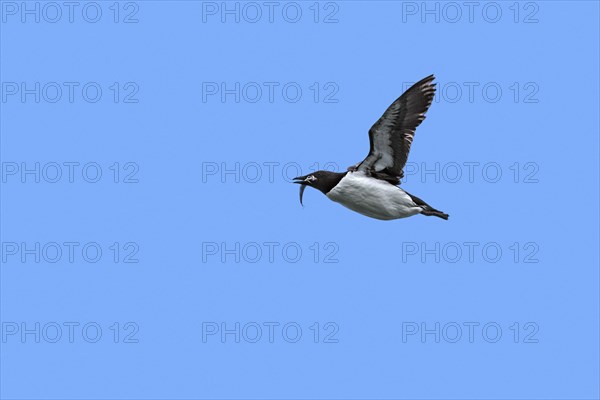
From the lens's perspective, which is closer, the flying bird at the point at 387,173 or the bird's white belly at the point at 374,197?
the flying bird at the point at 387,173

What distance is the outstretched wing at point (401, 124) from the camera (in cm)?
2644

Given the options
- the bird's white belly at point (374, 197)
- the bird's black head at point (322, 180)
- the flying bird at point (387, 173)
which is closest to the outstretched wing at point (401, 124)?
the flying bird at point (387, 173)

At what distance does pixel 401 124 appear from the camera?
87.1 feet

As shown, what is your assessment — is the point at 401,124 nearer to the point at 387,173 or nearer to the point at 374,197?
the point at 387,173

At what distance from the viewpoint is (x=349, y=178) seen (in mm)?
27000

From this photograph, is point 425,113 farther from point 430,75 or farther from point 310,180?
point 310,180

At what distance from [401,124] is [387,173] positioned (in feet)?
3.49

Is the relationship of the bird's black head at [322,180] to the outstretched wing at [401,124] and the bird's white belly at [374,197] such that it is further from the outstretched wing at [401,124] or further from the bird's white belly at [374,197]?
the outstretched wing at [401,124]

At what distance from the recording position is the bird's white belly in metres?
26.8

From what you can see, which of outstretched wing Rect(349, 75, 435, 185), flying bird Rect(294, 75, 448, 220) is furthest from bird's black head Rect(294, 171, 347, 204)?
outstretched wing Rect(349, 75, 435, 185)

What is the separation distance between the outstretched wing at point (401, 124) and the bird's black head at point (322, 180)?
74 centimetres

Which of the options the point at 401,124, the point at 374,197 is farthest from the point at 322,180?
the point at 401,124

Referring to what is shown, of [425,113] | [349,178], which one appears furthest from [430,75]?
[349,178]

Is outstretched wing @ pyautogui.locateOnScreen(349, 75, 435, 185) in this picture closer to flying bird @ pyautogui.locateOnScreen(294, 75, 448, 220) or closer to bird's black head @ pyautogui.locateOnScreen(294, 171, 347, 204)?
flying bird @ pyautogui.locateOnScreen(294, 75, 448, 220)
